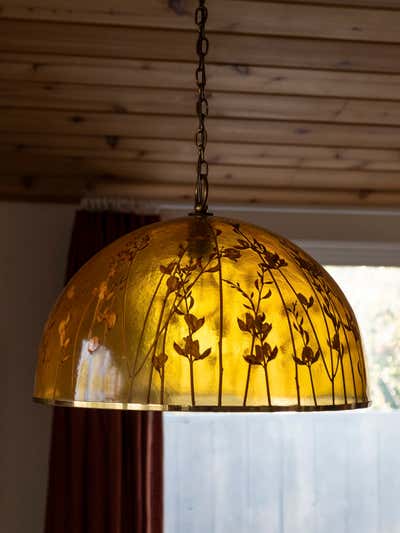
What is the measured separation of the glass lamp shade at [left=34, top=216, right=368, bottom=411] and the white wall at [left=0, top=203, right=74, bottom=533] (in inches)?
86.0

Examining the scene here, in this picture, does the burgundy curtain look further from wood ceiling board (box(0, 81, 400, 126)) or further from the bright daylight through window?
the bright daylight through window

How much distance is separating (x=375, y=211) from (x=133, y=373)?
2.66 meters

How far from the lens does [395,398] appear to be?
3658mm

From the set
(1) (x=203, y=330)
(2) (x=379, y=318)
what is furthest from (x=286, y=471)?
(1) (x=203, y=330)

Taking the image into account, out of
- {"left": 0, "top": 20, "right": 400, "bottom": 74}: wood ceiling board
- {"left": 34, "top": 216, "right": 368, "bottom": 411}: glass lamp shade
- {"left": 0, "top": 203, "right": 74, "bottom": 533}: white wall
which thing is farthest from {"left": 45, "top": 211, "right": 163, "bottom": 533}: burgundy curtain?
{"left": 34, "top": 216, "right": 368, "bottom": 411}: glass lamp shade

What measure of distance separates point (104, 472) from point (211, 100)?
1.38 metres

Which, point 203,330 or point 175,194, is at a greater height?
point 175,194

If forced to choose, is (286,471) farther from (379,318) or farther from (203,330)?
(203,330)

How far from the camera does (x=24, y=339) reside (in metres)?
3.39

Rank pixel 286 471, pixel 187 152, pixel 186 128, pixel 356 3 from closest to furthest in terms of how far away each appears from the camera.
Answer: pixel 356 3, pixel 186 128, pixel 187 152, pixel 286 471

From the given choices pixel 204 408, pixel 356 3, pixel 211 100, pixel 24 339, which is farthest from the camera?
pixel 24 339

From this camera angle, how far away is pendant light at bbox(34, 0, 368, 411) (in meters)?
1.09

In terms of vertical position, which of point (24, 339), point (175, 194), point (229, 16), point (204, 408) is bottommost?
point (204, 408)

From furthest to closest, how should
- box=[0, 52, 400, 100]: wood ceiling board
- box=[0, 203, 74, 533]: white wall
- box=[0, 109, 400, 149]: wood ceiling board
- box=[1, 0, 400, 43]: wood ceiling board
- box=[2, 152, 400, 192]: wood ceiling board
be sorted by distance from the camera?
box=[0, 203, 74, 533]: white wall, box=[2, 152, 400, 192]: wood ceiling board, box=[0, 109, 400, 149]: wood ceiling board, box=[0, 52, 400, 100]: wood ceiling board, box=[1, 0, 400, 43]: wood ceiling board
